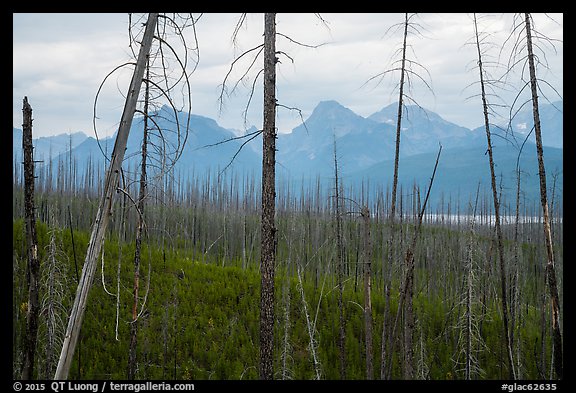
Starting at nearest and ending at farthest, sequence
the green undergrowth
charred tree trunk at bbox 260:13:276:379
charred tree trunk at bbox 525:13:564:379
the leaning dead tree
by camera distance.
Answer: the leaning dead tree → charred tree trunk at bbox 260:13:276:379 → charred tree trunk at bbox 525:13:564:379 → the green undergrowth

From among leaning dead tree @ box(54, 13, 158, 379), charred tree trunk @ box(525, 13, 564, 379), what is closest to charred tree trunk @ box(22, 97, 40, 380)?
leaning dead tree @ box(54, 13, 158, 379)

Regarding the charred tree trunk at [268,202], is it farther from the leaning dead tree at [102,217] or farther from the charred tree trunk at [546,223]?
the charred tree trunk at [546,223]

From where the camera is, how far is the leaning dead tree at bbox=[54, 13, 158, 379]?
2701 millimetres

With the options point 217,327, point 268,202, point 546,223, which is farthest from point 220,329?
point 546,223

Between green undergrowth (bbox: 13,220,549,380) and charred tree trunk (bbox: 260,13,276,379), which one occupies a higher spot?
charred tree trunk (bbox: 260,13,276,379)

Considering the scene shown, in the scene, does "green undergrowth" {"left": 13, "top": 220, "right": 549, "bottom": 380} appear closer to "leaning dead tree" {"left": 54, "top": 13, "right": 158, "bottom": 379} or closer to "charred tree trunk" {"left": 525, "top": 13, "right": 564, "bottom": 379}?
"charred tree trunk" {"left": 525, "top": 13, "right": 564, "bottom": 379}

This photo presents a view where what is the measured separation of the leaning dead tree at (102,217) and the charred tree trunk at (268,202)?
12.0ft

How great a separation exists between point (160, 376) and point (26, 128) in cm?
787

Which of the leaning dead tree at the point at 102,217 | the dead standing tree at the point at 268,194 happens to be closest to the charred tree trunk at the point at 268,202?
the dead standing tree at the point at 268,194

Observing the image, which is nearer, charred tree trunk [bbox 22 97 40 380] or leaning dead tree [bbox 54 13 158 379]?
leaning dead tree [bbox 54 13 158 379]

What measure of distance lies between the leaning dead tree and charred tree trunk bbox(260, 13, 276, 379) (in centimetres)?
365

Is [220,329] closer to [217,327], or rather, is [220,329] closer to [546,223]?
[217,327]
